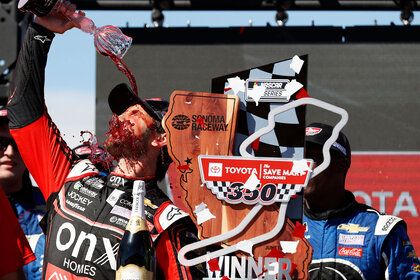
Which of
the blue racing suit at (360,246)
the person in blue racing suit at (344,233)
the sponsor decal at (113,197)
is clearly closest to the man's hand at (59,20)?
the sponsor decal at (113,197)

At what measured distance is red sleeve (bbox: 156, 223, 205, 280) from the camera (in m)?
2.23

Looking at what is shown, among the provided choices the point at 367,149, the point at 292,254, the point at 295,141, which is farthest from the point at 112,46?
the point at 367,149

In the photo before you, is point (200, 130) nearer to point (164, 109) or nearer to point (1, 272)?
point (164, 109)

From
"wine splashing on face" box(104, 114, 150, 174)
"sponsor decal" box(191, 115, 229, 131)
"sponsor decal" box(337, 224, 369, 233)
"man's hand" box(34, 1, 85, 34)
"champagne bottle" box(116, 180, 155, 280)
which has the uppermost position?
"man's hand" box(34, 1, 85, 34)

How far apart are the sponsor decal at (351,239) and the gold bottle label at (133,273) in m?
1.59

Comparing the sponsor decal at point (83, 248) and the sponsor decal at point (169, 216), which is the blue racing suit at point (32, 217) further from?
the sponsor decal at point (169, 216)

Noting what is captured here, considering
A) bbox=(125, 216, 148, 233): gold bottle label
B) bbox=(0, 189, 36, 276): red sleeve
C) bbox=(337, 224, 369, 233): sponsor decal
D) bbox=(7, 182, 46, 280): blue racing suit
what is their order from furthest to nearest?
bbox=(7, 182, 46, 280): blue racing suit
bbox=(337, 224, 369, 233): sponsor decal
bbox=(0, 189, 36, 276): red sleeve
bbox=(125, 216, 148, 233): gold bottle label

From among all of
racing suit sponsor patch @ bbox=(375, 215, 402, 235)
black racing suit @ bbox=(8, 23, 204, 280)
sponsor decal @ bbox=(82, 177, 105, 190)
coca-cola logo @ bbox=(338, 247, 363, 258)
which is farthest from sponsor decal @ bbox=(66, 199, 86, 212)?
racing suit sponsor patch @ bbox=(375, 215, 402, 235)

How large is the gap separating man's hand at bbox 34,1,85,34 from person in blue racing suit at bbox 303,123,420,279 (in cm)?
117

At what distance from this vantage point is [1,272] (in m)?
2.30

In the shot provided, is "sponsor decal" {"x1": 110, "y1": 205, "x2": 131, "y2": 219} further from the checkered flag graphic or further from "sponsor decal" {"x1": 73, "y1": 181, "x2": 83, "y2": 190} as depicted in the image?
the checkered flag graphic

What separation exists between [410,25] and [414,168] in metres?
1.12

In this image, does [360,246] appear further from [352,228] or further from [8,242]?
Result: [8,242]

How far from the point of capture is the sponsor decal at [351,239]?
3254mm
